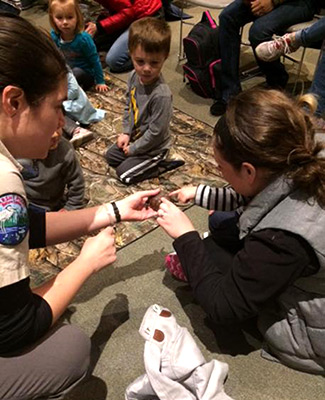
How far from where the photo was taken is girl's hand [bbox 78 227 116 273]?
3.51ft

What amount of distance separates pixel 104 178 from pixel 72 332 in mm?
1039

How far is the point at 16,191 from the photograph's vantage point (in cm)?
83

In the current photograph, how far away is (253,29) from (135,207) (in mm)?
1574

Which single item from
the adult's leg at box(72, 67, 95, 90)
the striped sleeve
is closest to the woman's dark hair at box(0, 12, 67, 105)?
the striped sleeve

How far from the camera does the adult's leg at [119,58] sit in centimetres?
284

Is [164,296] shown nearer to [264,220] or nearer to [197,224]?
[197,224]

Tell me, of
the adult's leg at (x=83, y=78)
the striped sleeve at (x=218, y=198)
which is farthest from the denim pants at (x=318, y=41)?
the adult's leg at (x=83, y=78)

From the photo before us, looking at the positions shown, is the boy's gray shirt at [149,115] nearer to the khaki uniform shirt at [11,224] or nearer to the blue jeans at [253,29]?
the blue jeans at [253,29]

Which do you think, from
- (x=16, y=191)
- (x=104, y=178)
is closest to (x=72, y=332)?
(x=16, y=191)

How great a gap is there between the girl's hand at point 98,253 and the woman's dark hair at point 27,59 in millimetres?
422

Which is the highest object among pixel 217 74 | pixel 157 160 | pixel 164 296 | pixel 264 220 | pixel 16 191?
pixel 16 191

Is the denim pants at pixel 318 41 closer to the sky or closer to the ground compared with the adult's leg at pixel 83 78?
closer to the sky

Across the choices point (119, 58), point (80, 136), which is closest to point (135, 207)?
point (80, 136)

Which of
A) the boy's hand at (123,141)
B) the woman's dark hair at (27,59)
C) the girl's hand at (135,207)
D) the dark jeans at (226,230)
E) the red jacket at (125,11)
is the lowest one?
the boy's hand at (123,141)
